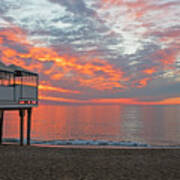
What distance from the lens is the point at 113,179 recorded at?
978cm

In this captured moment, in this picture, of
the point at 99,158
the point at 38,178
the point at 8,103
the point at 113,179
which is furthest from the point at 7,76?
the point at 113,179

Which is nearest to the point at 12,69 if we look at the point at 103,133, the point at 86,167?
the point at 86,167

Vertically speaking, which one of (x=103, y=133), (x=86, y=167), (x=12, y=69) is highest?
(x=12, y=69)

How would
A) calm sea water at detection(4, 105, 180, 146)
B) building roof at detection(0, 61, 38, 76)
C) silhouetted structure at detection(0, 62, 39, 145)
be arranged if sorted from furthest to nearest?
calm sea water at detection(4, 105, 180, 146)
silhouetted structure at detection(0, 62, 39, 145)
building roof at detection(0, 61, 38, 76)

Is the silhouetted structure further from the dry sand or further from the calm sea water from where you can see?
the calm sea water

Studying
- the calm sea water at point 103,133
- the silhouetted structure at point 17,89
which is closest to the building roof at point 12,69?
the silhouetted structure at point 17,89

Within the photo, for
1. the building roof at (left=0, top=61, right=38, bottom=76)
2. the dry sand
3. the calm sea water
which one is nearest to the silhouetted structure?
the building roof at (left=0, top=61, right=38, bottom=76)

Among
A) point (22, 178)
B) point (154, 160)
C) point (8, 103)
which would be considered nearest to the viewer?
point (22, 178)

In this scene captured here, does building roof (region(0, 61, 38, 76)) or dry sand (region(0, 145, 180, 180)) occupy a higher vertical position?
building roof (region(0, 61, 38, 76))

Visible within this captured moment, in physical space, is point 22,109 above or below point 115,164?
above

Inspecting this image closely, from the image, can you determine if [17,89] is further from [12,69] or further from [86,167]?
[86,167]

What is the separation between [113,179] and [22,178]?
3.87 metres

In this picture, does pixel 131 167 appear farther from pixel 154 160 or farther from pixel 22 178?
pixel 22 178

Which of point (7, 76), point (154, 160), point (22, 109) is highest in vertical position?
point (7, 76)
